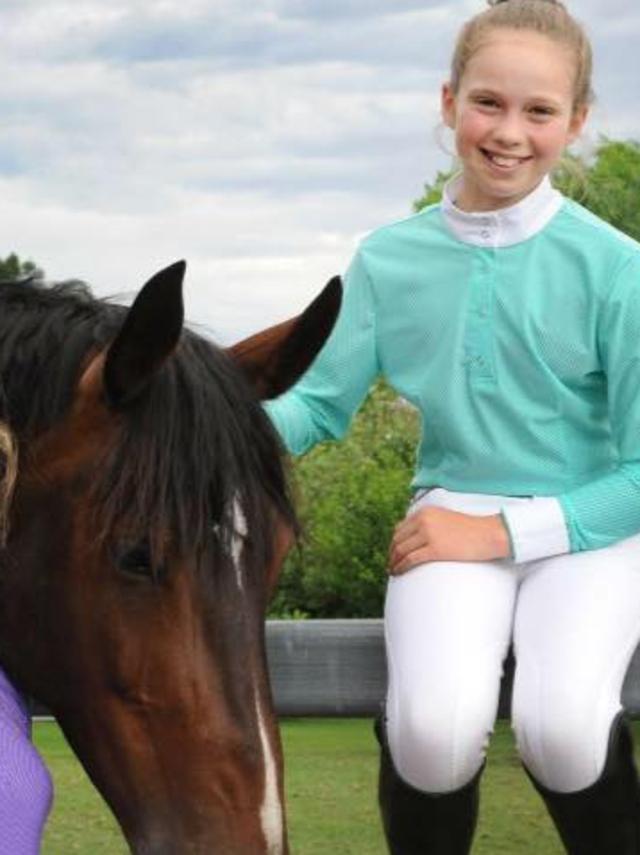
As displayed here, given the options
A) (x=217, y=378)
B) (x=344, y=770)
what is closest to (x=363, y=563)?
(x=344, y=770)

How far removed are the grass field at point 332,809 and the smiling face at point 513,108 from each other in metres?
4.34

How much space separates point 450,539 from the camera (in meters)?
2.72

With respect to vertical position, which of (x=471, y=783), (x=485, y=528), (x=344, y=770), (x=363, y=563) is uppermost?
(x=485, y=528)

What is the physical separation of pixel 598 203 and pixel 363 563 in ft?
8.46

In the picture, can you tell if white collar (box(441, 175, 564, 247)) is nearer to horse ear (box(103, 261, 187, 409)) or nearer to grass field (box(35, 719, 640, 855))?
horse ear (box(103, 261, 187, 409))

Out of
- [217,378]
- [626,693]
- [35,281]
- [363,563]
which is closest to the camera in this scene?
[217,378]

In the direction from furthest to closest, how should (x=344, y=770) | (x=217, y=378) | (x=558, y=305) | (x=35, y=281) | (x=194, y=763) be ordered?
(x=344, y=770), (x=558, y=305), (x=35, y=281), (x=217, y=378), (x=194, y=763)

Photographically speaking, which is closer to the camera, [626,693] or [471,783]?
[471,783]

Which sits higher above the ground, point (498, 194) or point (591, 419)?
point (498, 194)

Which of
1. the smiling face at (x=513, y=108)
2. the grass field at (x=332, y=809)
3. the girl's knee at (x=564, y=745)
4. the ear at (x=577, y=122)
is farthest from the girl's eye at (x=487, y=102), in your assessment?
the grass field at (x=332, y=809)

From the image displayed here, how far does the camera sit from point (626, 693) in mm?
3102

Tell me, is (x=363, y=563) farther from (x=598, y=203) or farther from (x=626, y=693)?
(x=626, y=693)

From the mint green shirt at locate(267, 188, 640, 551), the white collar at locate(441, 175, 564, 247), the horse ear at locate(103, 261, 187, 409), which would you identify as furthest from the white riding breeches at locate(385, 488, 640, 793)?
the horse ear at locate(103, 261, 187, 409)

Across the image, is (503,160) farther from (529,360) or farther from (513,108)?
(529,360)
